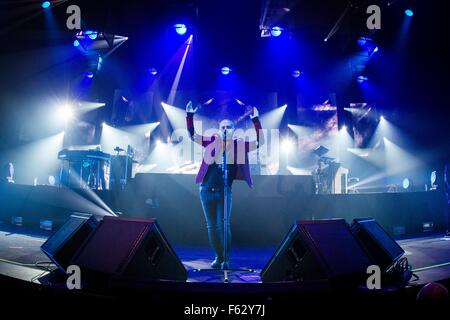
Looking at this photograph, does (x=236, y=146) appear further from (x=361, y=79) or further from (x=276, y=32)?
(x=361, y=79)

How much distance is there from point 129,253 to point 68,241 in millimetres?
945

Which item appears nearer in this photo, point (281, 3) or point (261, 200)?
point (261, 200)

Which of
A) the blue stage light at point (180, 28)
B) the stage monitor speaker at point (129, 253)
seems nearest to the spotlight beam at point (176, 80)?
the blue stage light at point (180, 28)

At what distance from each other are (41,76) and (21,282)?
29.8 ft

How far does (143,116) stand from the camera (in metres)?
11.5

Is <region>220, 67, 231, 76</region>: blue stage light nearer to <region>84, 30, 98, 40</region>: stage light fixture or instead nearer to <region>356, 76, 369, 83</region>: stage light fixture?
<region>84, 30, 98, 40</region>: stage light fixture

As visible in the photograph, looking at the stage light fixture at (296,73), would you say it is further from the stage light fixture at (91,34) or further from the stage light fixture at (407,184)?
the stage light fixture at (91,34)

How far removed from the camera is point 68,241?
3189 millimetres

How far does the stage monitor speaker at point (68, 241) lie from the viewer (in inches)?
122

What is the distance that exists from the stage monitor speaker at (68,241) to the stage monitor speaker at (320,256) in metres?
1.92

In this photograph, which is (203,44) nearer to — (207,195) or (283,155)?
(283,155)

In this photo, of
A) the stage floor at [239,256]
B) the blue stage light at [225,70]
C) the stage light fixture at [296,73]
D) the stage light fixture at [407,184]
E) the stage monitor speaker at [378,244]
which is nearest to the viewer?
the stage monitor speaker at [378,244]
